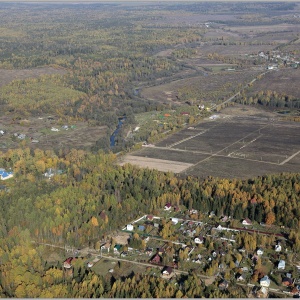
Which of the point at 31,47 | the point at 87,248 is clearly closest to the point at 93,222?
the point at 87,248

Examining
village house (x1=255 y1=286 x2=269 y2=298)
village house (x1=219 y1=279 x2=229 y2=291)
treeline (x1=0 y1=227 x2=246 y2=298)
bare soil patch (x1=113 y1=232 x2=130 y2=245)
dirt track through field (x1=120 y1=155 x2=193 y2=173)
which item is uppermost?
treeline (x1=0 y1=227 x2=246 y2=298)

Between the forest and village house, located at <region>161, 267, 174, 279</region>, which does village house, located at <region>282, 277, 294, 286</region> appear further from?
village house, located at <region>161, 267, 174, 279</region>

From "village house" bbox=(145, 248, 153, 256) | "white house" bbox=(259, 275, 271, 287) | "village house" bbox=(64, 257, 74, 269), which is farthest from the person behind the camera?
"village house" bbox=(145, 248, 153, 256)

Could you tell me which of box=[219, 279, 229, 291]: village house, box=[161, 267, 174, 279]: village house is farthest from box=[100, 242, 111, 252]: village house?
box=[219, 279, 229, 291]: village house

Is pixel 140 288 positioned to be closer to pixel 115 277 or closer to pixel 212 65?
pixel 115 277

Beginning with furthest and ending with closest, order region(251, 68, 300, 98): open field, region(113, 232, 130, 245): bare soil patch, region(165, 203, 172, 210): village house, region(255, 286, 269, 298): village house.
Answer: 1. region(251, 68, 300, 98): open field
2. region(165, 203, 172, 210): village house
3. region(113, 232, 130, 245): bare soil patch
4. region(255, 286, 269, 298): village house

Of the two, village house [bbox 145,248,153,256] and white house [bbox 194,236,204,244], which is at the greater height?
white house [bbox 194,236,204,244]

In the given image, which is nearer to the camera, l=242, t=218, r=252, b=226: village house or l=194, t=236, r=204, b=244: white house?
l=194, t=236, r=204, b=244: white house
